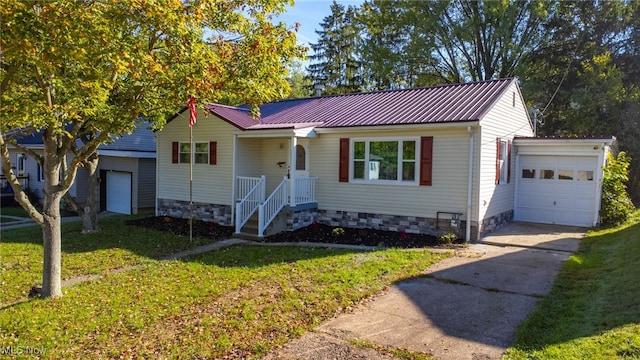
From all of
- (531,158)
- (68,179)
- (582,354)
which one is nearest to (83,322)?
(68,179)

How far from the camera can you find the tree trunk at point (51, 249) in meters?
6.41

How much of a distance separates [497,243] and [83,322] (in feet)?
28.3

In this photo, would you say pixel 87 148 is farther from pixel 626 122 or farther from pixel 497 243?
pixel 626 122

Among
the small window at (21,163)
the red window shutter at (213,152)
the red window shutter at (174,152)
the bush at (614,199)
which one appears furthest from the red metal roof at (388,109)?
the small window at (21,163)

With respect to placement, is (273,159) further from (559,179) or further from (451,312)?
(451,312)

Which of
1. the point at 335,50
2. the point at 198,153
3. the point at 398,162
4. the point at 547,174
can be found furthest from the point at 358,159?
the point at 335,50

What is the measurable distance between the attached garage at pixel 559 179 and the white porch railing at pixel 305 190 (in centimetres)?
637

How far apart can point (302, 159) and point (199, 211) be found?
13.1 feet

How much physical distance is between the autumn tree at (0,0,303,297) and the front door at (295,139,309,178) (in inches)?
183

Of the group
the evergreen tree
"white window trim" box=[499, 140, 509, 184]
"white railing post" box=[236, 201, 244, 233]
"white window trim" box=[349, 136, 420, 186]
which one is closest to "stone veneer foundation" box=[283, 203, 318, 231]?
"white railing post" box=[236, 201, 244, 233]

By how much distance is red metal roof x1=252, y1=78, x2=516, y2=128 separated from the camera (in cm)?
1098

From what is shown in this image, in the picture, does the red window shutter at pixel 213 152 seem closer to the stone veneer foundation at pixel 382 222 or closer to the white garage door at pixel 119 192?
the stone veneer foundation at pixel 382 222

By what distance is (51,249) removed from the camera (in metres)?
6.43

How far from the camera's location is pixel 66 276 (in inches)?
305
